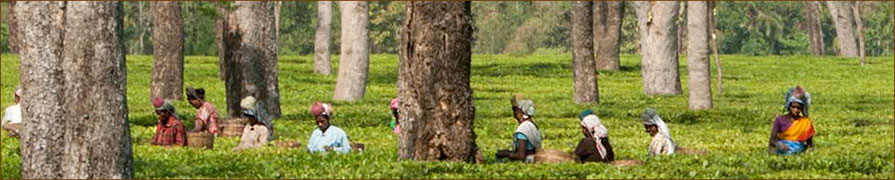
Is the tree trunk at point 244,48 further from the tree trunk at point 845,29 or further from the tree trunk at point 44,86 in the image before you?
the tree trunk at point 845,29

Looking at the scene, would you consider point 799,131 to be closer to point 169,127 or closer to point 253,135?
point 253,135

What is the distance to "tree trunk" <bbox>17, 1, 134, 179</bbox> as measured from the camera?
15.1 metres

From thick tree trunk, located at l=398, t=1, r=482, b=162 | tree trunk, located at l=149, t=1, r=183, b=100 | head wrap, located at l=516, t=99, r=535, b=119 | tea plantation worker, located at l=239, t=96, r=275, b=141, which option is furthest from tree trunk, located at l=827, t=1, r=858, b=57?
thick tree trunk, located at l=398, t=1, r=482, b=162

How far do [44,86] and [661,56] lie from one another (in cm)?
3009

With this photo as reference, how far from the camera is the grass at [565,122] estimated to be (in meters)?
17.9

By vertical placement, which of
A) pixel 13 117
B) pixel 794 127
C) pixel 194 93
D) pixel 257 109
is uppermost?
pixel 194 93

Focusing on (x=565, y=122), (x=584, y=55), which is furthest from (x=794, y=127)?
(x=584, y=55)

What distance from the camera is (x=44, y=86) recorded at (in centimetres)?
1534

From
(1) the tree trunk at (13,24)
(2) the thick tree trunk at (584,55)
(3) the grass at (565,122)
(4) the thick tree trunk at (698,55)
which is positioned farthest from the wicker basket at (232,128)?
(2) the thick tree trunk at (584,55)

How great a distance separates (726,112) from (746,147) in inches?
358

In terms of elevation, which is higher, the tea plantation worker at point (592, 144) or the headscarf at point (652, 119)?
the headscarf at point (652, 119)

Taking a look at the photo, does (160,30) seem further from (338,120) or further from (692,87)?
(692,87)

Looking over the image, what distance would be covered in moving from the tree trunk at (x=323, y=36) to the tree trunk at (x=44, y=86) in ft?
120

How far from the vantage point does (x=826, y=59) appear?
2559 inches
